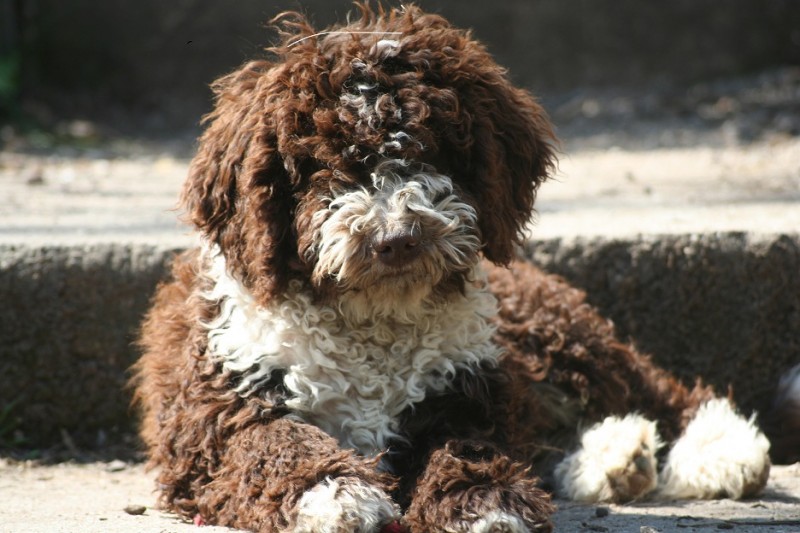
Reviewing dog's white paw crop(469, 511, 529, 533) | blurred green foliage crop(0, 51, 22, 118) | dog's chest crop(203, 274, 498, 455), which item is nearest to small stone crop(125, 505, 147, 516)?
dog's chest crop(203, 274, 498, 455)

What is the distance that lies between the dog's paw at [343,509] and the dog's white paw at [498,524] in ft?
0.95

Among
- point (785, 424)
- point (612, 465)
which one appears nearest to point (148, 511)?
point (612, 465)

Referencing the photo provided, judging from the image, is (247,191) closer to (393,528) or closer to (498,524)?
(393,528)

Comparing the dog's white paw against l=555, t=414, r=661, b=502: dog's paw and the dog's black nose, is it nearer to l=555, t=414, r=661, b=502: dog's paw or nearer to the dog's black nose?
the dog's black nose

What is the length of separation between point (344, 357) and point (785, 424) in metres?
2.48

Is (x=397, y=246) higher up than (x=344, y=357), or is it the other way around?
(x=397, y=246)

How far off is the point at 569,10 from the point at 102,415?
8677 mm

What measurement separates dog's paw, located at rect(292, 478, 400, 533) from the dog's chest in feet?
1.64

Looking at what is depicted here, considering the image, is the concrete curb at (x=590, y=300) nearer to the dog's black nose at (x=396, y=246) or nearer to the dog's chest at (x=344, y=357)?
the dog's chest at (x=344, y=357)

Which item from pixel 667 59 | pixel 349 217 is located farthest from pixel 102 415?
pixel 667 59

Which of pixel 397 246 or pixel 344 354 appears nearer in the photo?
pixel 397 246

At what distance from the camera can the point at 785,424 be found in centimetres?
547

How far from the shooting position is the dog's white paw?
357cm

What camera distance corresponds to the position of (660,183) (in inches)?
317
